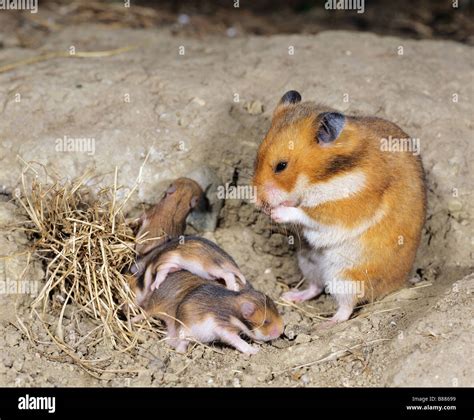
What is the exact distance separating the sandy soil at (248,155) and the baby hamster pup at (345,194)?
340mm

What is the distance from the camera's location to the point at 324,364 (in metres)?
5.99

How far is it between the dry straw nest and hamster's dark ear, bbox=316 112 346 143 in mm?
1777

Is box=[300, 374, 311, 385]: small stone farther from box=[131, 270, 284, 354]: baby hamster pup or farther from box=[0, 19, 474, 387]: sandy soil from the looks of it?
box=[131, 270, 284, 354]: baby hamster pup

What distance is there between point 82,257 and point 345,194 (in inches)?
87.4

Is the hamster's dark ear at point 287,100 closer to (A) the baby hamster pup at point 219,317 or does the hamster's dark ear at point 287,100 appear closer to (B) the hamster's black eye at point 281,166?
(B) the hamster's black eye at point 281,166

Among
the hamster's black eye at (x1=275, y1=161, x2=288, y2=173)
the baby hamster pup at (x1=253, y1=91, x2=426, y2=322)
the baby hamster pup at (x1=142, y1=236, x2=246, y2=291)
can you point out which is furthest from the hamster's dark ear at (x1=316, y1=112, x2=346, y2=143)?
the baby hamster pup at (x1=142, y1=236, x2=246, y2=291)

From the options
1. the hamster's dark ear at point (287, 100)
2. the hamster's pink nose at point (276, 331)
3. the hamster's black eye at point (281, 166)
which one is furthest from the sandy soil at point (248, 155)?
the hamster's black eye at point (281, 166)

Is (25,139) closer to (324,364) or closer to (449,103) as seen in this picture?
(324,364)

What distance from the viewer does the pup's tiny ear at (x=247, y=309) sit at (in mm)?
6324

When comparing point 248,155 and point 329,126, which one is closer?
point 329,126

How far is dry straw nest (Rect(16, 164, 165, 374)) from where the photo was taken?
643 cm

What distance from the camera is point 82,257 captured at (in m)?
6.70

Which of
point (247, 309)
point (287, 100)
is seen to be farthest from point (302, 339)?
point (287, 100)

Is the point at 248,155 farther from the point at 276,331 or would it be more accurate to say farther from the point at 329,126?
the point at 276,331
